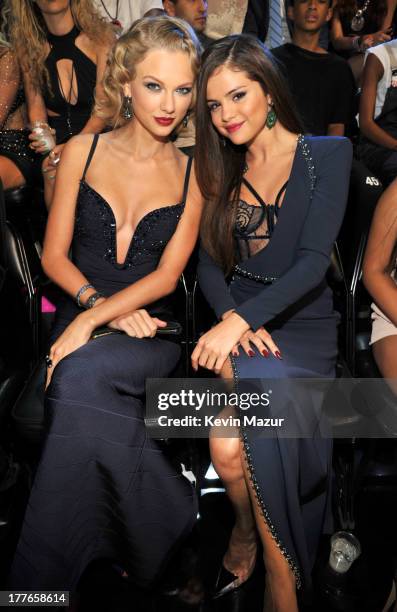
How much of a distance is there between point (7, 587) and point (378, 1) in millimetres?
3926

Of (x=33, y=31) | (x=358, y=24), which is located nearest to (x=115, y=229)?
(x=33, y=31)

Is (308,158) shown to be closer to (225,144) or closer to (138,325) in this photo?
(225,144)

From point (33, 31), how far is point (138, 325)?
1.73 metres

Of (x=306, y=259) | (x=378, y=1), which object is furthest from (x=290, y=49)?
(x=306, y=259)

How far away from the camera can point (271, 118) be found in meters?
2.40

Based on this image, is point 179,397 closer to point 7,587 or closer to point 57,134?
point 7,587

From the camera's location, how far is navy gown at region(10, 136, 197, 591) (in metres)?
1.99

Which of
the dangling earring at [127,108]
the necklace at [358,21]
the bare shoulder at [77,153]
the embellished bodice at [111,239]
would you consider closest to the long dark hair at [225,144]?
the embellished bodice at [111,239]

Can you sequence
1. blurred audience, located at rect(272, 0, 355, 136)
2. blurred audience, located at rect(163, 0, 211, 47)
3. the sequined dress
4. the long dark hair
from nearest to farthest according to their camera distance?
1. the long dark hair
2. the sequined dress
3. blurred audience, located at rect(163, 0, 211, 47)
4. blurred audience, located at rect(272, 0, 355, 136)

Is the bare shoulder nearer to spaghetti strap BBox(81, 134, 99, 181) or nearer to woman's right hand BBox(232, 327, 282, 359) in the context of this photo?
spaghetti strap BBox(81, 134, 99, 181)

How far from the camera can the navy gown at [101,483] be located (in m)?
1.99

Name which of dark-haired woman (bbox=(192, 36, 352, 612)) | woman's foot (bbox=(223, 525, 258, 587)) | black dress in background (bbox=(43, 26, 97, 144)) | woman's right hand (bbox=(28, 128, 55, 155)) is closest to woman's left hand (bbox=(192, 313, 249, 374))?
dark-haired woman (bbox=(192, 36, 352, 612))

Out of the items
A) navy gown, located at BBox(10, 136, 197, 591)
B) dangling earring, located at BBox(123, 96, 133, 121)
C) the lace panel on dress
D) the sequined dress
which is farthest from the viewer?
the sequined dress

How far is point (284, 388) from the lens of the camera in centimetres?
214
